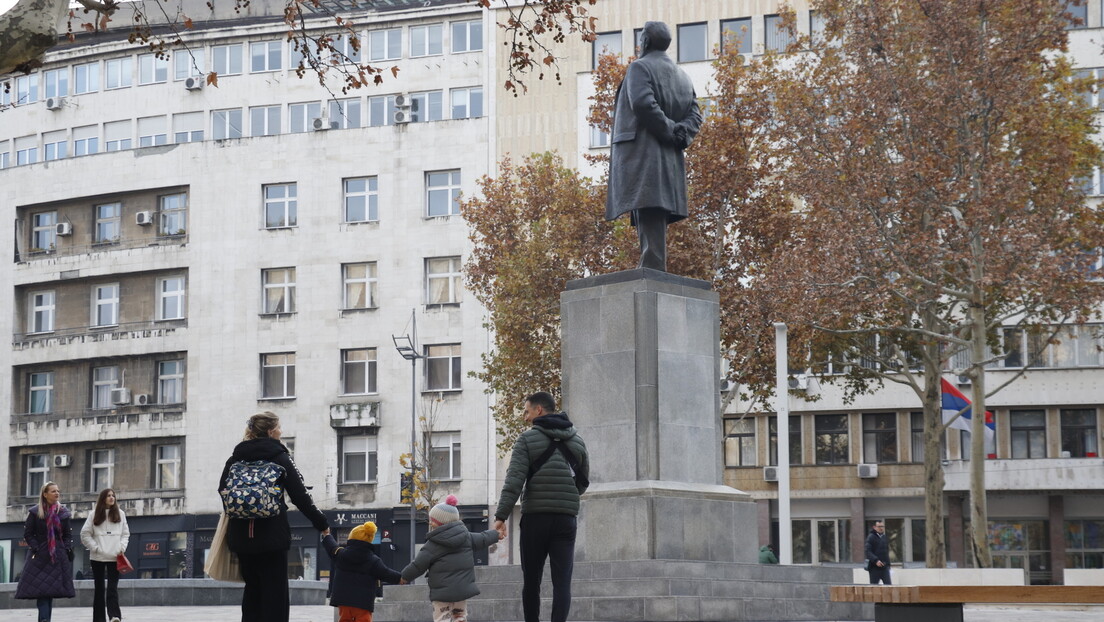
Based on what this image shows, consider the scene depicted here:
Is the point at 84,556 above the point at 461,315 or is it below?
below

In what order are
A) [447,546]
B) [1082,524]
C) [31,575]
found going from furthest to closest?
1. [1082,524]
2. [31,575]
3. [447,546]

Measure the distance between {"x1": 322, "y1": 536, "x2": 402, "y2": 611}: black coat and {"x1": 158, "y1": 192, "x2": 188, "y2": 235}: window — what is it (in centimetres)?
4830

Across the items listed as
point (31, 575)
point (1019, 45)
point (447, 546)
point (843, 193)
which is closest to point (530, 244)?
point (843, 193)

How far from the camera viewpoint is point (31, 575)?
17.2 meters

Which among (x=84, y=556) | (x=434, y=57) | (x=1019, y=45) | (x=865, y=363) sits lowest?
(x=84, y=556)

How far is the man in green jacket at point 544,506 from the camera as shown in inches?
478

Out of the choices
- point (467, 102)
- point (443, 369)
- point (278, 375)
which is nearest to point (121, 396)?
point (278, 375)

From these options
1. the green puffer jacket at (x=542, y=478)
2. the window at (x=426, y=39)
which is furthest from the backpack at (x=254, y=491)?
the window at (x=426, y=39)

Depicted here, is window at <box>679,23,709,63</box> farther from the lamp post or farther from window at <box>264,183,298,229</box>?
window at <box>264,183,298,229</box>

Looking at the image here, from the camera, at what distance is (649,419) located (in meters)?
17.4

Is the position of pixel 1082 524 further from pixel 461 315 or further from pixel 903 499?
pixel 461 315

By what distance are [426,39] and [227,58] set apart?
25.3 feet

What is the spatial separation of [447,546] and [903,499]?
41.4m

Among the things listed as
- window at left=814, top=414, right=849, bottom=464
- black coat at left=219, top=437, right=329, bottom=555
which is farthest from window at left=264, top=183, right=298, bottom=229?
black coat at left=219, top=437, right=329, bottom=555
